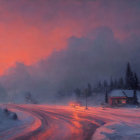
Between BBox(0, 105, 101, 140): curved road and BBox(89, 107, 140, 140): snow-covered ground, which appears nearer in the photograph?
BBox(0, 105, 101, 140): curved road

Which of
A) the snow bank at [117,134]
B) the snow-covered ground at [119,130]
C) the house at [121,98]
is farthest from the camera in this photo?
the house at [121,98]

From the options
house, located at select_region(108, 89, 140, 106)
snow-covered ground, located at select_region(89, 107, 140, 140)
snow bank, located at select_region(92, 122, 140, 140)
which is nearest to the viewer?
snow bank, located at select_region(92, 122, 140, 140)

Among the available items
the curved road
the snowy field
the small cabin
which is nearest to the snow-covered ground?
the snowy field

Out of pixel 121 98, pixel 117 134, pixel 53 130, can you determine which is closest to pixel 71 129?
pixel 53 130

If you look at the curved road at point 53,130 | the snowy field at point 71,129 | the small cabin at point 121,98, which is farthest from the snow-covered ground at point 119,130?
the small cabin at point 121,98

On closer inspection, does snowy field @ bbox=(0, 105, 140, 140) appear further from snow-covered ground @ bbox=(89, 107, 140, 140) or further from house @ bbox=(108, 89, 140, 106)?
house @ bbox=(108, 89, 140, 106)

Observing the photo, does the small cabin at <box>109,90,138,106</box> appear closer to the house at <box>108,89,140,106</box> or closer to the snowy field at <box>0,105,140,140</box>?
the house at <box>108,89,140,106</box>

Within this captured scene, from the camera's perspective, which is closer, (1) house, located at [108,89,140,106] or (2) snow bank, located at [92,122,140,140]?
(2) snow bank, located at [92,122,140,140]

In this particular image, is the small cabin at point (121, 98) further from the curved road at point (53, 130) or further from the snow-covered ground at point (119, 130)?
the curved road at point (53, 130)

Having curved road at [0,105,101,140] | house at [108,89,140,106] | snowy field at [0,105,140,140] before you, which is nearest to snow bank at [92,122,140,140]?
snowy field at [0,105,140,140]

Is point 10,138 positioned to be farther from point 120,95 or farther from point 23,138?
point 120,95

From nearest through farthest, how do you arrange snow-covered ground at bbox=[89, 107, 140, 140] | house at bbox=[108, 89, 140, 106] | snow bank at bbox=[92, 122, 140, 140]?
snow bank at bbox=[92, 122, 140, 140] → snow-covered ground at bbox=[89, 107, 140, 140] → house at bbox=[108, 89, 140, 106]

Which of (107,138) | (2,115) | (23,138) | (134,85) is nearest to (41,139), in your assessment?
(23,138)

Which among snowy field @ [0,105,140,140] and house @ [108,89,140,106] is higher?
house @ [108,89,140,106]
